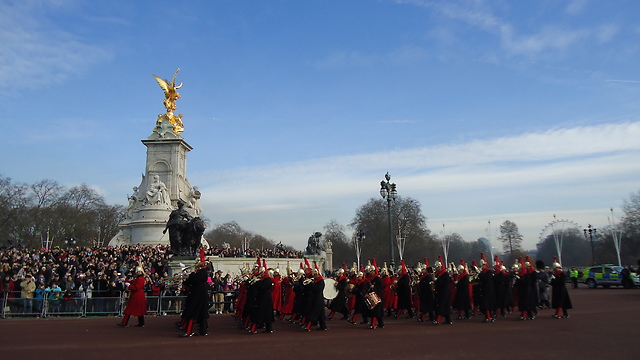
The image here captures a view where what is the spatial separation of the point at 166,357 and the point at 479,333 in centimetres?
684

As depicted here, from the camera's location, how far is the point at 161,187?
38.0 meters

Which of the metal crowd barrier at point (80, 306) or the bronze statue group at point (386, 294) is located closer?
the bronze statue group at point (386, 294)

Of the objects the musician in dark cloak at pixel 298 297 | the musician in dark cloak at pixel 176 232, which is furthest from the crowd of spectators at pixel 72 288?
the musician in dark cloak at pixel 298 297

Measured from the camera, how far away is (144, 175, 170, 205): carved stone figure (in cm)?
3731

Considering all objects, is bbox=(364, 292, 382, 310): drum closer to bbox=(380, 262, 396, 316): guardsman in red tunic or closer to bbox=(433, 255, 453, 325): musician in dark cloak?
bbox=(433, 255, 453, 325): musician in dark cloak

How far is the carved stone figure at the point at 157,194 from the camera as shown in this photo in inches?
1469

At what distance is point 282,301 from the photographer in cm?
1413

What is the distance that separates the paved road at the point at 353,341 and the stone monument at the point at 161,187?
905 inches

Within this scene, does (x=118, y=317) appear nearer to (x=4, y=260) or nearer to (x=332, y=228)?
(x=4, y=260)

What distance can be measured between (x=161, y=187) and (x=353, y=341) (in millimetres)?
31488

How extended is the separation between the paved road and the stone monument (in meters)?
23.0

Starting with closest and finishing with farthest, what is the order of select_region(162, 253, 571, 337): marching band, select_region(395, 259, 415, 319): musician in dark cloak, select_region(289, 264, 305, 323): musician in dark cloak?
select_region(162, 253, 571, 337): marching band, select_region(289, 264, 305, 323): musician in dark cloak, select_region(395, 259, 415, 319): musician in dark cloak

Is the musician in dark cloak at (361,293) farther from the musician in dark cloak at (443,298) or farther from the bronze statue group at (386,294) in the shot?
the musician in dark cloak at (443,298)

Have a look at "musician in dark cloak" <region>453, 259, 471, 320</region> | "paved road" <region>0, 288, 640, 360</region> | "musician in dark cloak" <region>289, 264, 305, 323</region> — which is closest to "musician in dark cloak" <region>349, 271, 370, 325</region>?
"paved road" <region>0, 288, 640, 360</region>
